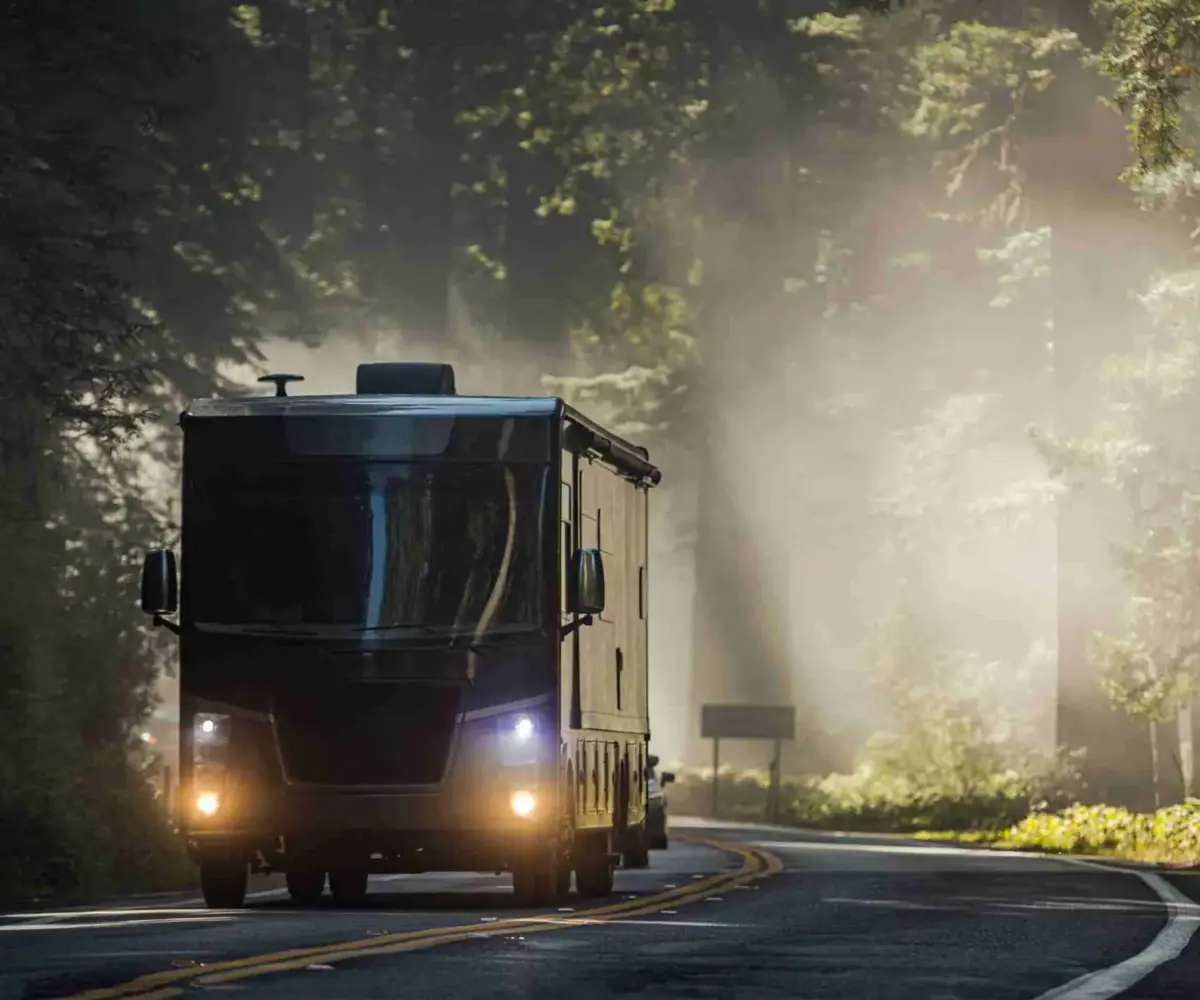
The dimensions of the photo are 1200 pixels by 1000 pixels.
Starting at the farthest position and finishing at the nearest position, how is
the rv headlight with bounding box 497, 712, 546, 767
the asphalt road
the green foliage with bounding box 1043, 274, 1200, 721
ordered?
the green foliage with bounding box 1043, 274, 1200, 721 < the rv headlight with bounding box 497, 712, 546, 767 < the asphalt road

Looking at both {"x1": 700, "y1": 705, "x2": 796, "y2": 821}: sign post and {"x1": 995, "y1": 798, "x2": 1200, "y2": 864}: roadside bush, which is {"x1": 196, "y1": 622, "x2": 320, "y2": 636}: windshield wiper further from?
{"x1": 700, "y1": 705, "x2": 796, "y2": 821}: sign post

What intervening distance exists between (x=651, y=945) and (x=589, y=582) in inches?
197

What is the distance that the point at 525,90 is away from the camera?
61.6m

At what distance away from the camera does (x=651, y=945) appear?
17719 millimetres

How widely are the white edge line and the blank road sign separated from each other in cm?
4149

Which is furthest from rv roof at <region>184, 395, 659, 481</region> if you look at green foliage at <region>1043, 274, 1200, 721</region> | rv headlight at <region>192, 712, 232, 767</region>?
green foliage at <region>1043, 274, 1200, 721</region>

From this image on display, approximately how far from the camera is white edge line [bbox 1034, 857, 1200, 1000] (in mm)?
14781

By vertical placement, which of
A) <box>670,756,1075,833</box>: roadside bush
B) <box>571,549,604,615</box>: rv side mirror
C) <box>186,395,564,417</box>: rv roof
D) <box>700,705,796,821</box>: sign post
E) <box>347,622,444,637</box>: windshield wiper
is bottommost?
<box>347,622,444,637</box>: windshield wiper

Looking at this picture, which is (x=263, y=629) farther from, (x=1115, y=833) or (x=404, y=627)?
(x=1115, y=833)

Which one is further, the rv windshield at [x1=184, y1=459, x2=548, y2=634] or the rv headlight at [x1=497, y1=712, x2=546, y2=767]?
the rv windshield at [x1=184, y1=459, x2=548, y2=634]

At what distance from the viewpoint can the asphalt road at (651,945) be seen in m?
14.7

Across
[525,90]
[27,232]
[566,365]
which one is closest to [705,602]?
[566,365]

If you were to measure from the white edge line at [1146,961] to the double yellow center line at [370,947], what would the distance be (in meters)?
3.35

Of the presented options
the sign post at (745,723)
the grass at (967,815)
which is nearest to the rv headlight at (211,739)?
the grass at (967,815)
